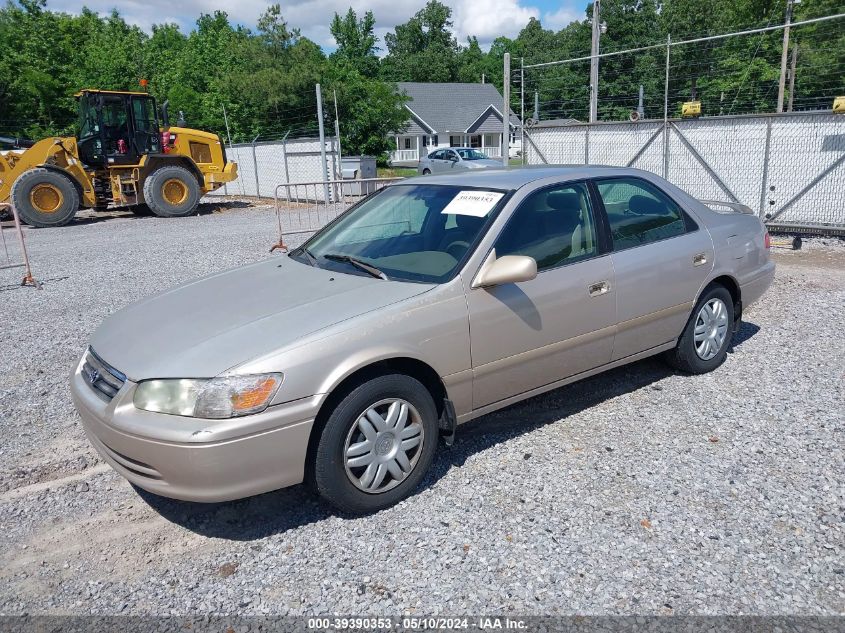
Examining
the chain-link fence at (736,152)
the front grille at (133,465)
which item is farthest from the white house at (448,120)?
the front grille at (133,465)

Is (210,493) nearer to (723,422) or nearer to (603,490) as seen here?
(603,490)

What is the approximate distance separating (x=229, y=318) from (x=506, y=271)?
146 centimetres

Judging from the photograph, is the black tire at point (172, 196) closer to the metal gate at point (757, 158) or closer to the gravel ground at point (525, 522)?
the metal gate at point (757, 158)

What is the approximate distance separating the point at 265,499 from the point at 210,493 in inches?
26.1

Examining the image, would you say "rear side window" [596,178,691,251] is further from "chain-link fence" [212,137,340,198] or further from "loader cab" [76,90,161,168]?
"chain-link fence" [212,137,340,198]

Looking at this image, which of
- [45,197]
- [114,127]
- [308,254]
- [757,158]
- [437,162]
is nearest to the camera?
[308,254]

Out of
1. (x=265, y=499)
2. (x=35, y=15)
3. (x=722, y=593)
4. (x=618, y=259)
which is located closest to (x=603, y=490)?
(x=722, y=593)

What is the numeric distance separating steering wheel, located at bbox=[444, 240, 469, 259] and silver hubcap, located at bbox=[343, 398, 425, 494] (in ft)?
3.01

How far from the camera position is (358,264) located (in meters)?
3.91

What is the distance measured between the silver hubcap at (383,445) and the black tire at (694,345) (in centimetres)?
245

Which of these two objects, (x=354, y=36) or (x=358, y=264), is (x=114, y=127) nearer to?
(x=358, y=264)

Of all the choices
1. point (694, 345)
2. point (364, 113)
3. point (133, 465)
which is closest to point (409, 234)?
point (133, 465)

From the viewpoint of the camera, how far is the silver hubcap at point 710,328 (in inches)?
196

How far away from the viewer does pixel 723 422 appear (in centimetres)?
429
